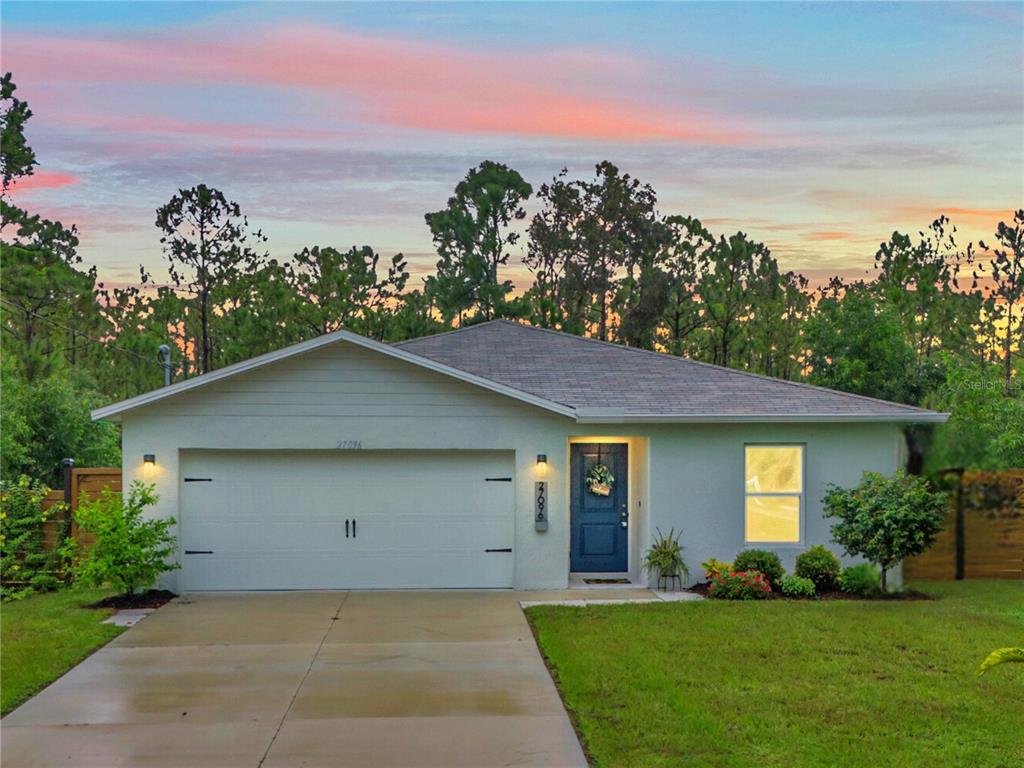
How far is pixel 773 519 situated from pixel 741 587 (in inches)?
68.7

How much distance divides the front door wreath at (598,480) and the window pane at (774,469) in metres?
2.19

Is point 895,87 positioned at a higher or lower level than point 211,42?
lower

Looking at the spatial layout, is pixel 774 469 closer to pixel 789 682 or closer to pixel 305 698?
pixel 789 682

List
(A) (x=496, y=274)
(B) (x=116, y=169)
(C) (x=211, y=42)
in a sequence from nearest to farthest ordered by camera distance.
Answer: (C) (x=211, y=42) → (B) (x=116, y=169) → (A) (x=496, y=274)

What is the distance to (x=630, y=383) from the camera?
16.4m

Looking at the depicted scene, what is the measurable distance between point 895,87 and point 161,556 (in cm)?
1208

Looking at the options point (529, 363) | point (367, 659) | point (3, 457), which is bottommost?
point (367, 659)

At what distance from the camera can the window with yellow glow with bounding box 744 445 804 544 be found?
15.2 metres

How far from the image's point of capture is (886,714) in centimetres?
835

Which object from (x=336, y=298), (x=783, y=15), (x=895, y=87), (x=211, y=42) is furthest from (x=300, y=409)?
(x=336, y=298)

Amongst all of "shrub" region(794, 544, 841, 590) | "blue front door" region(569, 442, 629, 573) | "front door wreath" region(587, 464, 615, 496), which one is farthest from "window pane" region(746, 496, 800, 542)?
"front door wreath" region(587, 464, 615, 496)

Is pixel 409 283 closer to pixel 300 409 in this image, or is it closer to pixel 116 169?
pixel 116 169

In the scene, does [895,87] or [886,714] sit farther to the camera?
[895,87]

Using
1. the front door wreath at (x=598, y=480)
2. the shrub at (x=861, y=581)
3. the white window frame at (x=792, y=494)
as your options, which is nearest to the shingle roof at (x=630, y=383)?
the white window frame at (x=792, y=494)
